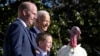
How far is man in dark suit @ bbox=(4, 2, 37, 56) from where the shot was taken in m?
4.68

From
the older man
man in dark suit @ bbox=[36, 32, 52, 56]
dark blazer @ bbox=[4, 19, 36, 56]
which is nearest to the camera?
dark blazer @ bbox=[4, 19, 36, 56]

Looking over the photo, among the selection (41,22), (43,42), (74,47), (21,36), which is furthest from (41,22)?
(74,47)

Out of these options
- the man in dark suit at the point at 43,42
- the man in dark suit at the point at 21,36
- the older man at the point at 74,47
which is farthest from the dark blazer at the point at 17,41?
the older man at the point at 74,47

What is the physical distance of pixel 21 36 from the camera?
473 centimetres

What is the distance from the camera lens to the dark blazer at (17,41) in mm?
4672

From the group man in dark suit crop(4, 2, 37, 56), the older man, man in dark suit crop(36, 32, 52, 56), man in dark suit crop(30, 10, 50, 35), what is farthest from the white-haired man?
the older man

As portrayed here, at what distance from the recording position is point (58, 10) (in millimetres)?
10320

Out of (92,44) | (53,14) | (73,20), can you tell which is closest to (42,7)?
(53,14)

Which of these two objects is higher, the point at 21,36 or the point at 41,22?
the point at 21,36

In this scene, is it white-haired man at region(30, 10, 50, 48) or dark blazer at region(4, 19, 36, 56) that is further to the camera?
white-haired man at region(30, 10, 50, 48)

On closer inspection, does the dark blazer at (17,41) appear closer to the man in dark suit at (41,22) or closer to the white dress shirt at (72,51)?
the man in dark suit at (41,22)

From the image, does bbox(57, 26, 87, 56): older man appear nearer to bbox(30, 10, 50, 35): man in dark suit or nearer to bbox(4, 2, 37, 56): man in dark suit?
bbox(30, 10, 50, 35): man in dark suit

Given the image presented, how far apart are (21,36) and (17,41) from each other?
0.26ft

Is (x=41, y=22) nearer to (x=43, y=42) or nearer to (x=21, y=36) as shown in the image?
(x=43, y=42)
